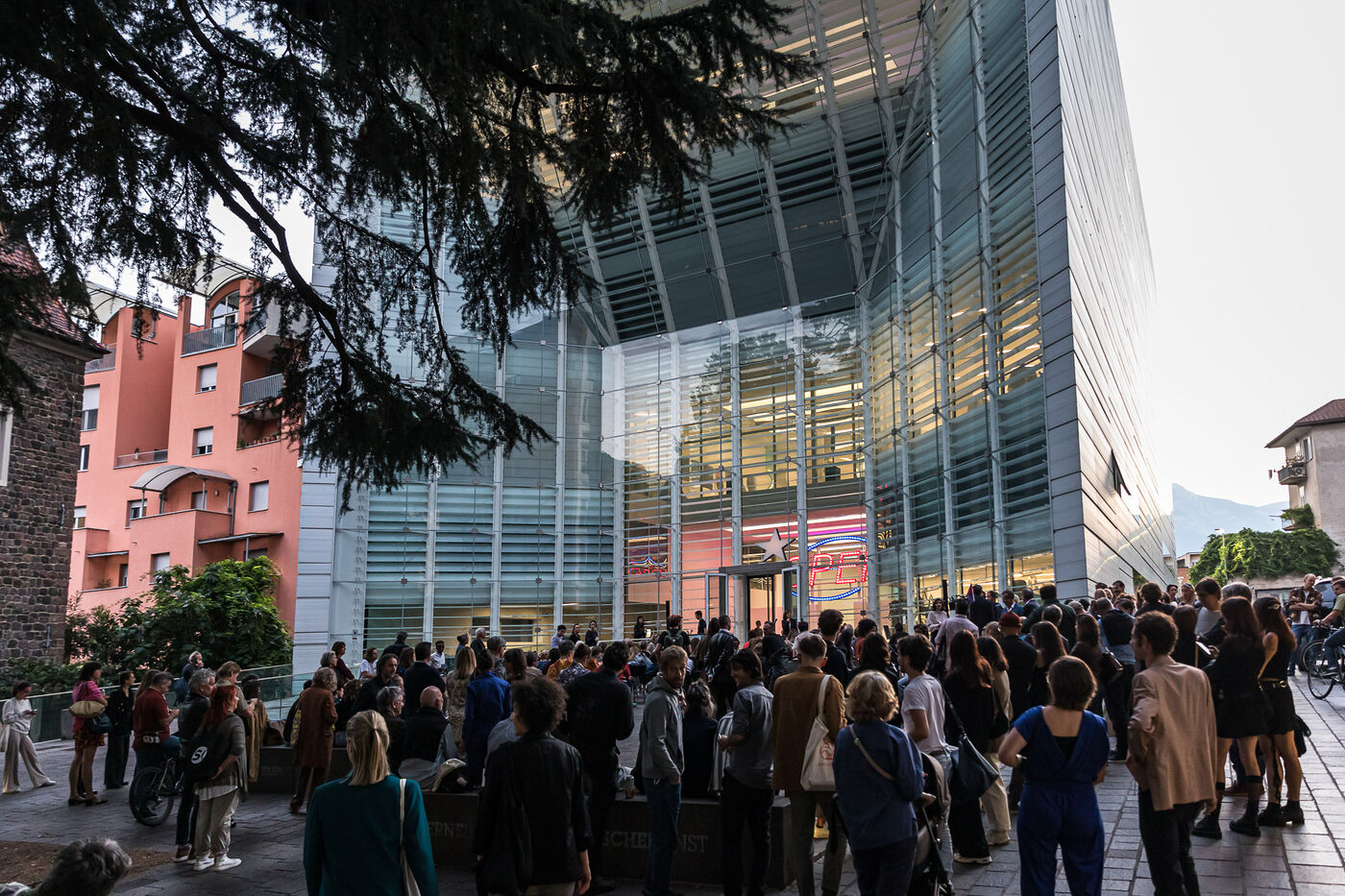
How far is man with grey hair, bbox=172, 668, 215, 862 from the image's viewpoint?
29.6 ft

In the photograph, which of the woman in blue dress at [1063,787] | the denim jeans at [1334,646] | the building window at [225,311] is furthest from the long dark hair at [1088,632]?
the building window at [225,311]

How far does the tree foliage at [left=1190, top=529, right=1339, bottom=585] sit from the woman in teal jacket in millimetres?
71138

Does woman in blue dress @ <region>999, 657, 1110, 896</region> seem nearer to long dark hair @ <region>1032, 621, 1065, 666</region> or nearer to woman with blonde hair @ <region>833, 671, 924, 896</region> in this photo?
woman with blonde hair @ <region>833, 671, 924, 896</region>

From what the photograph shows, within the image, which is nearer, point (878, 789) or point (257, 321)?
point (878, 789)

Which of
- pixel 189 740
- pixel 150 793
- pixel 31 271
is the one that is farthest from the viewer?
pixel 150 793

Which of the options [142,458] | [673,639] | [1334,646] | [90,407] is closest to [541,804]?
[673,639]

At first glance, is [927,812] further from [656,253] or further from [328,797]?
[656,253]

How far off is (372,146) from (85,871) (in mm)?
4719

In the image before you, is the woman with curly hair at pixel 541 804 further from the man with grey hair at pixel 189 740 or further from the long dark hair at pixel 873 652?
the man with grey hair at pixel 189 740

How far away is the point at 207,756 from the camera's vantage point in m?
8.53

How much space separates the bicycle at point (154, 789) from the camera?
10648mm

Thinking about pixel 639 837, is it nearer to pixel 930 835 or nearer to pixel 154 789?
pixel 930 835

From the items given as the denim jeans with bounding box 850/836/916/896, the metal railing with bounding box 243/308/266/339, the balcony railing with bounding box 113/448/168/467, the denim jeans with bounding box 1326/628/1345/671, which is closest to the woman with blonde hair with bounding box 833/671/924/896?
the denim jeans with bounding box 850/836/916/896

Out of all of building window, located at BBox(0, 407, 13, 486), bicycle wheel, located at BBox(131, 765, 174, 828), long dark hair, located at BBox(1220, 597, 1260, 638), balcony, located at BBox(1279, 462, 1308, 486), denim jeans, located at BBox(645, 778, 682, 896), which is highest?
balcony, located at BBox(1279, 462, 1308, 486)
